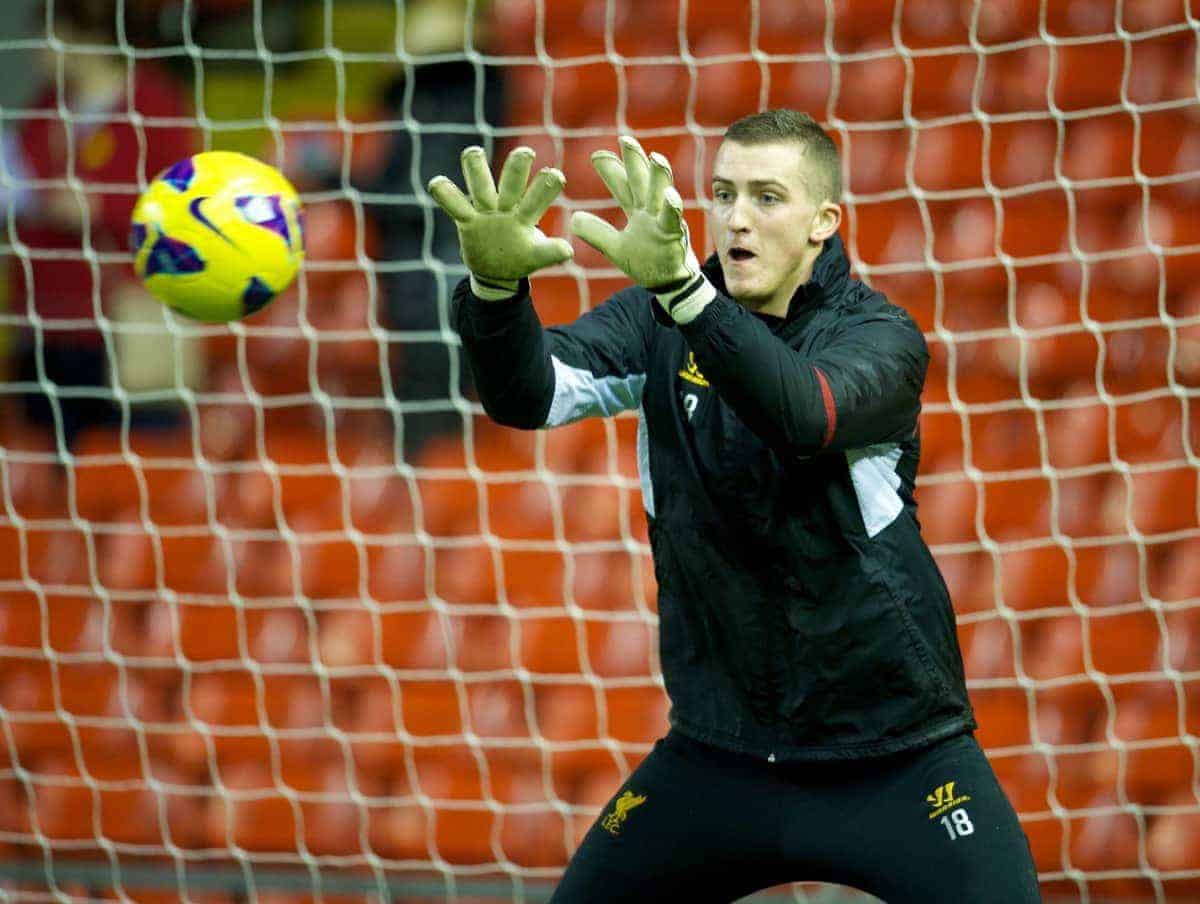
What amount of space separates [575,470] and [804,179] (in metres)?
2.26

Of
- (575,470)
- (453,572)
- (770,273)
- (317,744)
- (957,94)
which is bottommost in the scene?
(317,744)

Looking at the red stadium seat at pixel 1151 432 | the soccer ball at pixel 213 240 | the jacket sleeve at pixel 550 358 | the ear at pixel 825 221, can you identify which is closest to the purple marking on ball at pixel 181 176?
the soccer ball at pixel 213 240

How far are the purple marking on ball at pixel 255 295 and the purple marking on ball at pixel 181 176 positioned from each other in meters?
0.21

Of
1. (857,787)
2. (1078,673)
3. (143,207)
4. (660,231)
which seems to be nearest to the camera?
(660,231)

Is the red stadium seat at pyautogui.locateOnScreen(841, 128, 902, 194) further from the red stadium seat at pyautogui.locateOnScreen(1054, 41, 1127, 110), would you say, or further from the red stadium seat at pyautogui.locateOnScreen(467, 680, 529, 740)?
the red stadium seat at pyautogui.locateOnScreen(467, 680, 529, 740)

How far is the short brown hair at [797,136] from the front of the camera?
2.40 m

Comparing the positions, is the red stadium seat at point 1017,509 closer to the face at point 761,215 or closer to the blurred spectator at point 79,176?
the face at point 761,215

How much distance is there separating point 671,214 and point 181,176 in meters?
1.25

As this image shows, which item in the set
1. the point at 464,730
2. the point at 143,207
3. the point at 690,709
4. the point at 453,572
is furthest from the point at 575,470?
the point at 690,709

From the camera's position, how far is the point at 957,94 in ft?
14.9

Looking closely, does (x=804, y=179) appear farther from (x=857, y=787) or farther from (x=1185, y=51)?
(x=1185, y=51)

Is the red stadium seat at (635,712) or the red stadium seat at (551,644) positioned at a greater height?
the red stadium seat at (551,644)

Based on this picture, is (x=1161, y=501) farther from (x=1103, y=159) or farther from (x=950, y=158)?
(x=950, y=158)

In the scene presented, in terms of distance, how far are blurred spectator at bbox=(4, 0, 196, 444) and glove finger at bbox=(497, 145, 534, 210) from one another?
2859mm
